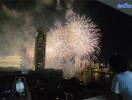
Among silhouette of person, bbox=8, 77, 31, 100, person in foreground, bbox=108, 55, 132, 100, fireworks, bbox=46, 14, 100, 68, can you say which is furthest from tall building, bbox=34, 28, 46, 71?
person in foreground, bbox=108, 55, 132, 100

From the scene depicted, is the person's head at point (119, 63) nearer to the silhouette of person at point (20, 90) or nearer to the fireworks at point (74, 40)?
the silhouette of person at point (20, 90)

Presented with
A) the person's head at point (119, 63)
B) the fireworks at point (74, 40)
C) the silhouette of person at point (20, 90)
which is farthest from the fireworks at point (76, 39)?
the person's head at point (119, 63)

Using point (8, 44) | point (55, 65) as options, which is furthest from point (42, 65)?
point (8, 44)

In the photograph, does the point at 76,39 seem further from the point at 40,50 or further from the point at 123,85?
the point at 123,85

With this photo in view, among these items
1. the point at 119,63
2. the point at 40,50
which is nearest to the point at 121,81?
the point at 119,63

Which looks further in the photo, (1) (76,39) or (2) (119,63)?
(1) (76,39)

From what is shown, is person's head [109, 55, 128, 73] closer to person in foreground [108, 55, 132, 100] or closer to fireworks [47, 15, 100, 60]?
person in foreground [108, 55, 132, 100]

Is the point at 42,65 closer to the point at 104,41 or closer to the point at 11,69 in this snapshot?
the point at 11,69
